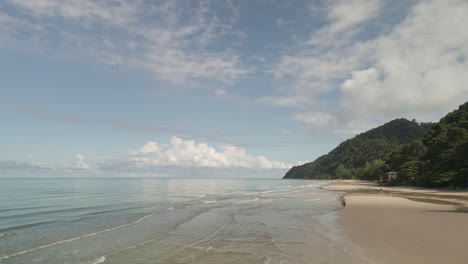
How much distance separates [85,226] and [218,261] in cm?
1491

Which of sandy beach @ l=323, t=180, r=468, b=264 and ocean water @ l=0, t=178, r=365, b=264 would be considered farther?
ocean water @ l=0, t=178, r=365, b=264

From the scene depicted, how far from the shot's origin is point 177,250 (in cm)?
1567

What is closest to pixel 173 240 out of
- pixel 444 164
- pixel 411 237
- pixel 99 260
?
pixel 99 260

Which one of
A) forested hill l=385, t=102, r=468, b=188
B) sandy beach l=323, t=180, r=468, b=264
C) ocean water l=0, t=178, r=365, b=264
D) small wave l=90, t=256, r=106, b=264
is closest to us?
sandy beach l=323, t=180, r=468, b=264

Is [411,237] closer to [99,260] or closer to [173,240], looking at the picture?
[173,240]

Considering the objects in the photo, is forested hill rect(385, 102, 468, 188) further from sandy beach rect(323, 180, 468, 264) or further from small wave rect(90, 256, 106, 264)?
small wave rect(90, 256, 106, 264)

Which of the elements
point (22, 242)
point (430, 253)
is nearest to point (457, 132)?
point (430, 253)

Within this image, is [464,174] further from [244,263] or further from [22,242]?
[22,242]

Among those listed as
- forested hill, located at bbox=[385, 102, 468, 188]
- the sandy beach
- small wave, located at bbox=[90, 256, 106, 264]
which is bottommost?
small wave, located at bbox=[90, 256, 106, 264]

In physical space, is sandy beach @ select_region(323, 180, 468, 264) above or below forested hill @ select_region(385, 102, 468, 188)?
below

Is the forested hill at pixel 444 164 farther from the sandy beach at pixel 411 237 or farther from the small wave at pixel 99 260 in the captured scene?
the small wave at pixel 99 260

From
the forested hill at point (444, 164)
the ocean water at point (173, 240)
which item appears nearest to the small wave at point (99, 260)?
the ocean water at point (173, 240)

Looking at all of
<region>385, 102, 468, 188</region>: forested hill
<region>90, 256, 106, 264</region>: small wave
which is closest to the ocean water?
<region>90, 256, 106, 264</region>: small wave

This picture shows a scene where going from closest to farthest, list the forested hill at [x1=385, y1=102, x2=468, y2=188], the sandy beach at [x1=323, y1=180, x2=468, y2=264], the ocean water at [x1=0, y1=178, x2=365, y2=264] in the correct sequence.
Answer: the sandy beach at [x1=323, y1=180, x2=468, y2=264] → the ocean water at [x1=0, y1=178, x2=365, y2=264] → the forested hill at [x1=385, y1=102, x2=468, y2=188]
